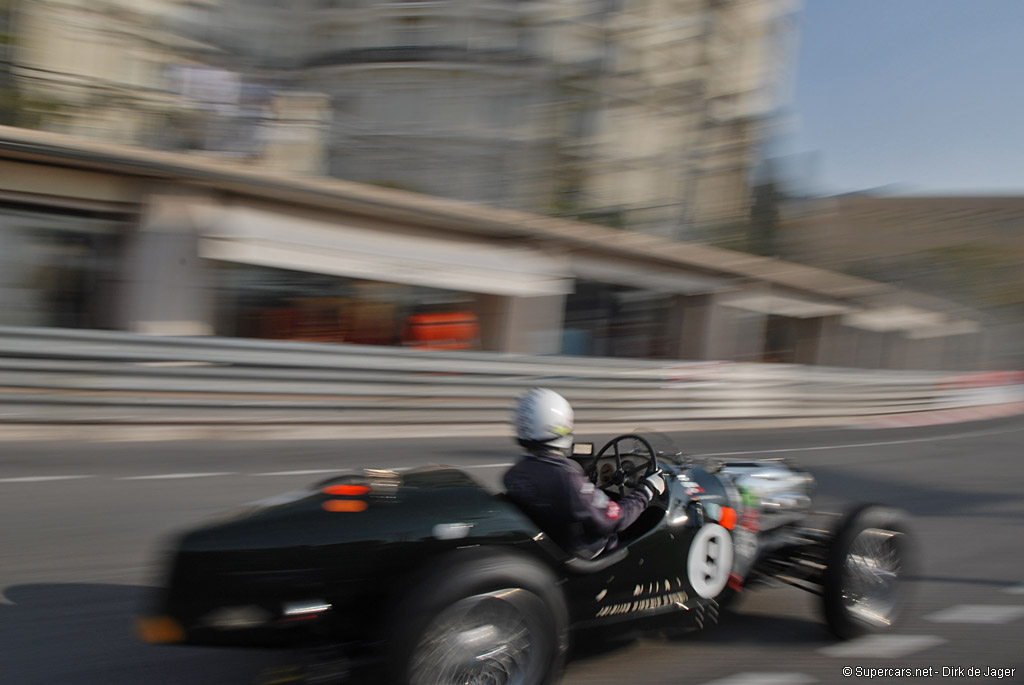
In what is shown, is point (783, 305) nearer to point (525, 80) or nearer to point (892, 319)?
point (892, 319)

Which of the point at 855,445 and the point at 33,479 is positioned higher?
the point at 855,445

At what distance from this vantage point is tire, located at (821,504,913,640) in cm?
400

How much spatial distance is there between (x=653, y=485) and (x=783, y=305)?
58.0 feet

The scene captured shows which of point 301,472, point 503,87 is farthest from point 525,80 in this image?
point 301,472

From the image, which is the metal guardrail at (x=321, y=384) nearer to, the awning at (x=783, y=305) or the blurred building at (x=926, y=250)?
the awning at (x=783, y=305)

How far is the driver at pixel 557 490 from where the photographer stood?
136 inches

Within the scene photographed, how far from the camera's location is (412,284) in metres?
12.6

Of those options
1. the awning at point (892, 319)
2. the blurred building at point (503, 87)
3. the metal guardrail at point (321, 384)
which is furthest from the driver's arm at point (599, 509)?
the awning at point (892, 319)

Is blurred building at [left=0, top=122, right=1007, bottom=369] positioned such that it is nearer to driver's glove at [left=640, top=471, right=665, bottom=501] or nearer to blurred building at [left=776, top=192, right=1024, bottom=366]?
blurred building at [left=776, top=192, right=1024, bottom=366]

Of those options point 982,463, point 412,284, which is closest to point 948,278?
point 982,463

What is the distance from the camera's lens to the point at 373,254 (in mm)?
11984

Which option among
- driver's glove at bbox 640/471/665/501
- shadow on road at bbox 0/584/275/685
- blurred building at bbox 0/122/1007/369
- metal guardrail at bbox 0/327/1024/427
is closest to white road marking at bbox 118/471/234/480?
metal guardrail at bbox 0/327/1024/427

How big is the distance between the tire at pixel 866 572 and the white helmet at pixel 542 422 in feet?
4.49

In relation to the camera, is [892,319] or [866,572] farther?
[892,319]
